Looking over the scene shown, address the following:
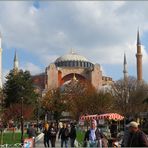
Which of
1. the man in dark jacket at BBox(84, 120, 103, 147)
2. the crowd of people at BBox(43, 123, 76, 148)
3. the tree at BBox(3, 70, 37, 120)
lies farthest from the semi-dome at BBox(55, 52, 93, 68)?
the man in dark jacket at BBox(84, 120, 103, 147)

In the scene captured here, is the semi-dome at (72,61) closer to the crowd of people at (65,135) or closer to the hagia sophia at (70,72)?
the hagia sophia at (70,72)

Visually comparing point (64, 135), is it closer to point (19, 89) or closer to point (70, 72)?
point (19, 89)

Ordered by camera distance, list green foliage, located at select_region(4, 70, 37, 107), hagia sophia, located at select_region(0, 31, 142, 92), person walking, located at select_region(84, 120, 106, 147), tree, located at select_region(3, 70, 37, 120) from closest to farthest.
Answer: person walking, located at select_region(84, 120, 106, 147)
tree, located at select_region(3, 70, 37, 120)
green foliage, located at select_region(4, 70, 37, 107)
hagia sophia, located at select_region(0, 31, 142, 92)

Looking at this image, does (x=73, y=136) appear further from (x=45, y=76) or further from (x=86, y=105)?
(x=45, y=76)

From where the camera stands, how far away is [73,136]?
907 inches

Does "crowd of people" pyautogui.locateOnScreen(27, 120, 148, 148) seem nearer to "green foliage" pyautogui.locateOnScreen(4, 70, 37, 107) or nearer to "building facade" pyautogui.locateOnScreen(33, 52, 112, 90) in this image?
"green foliage" pyautogui.locateOnScreen(4, 70, 37, 107)

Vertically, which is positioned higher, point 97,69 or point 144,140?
point 97,69

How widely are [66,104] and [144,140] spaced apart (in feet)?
237

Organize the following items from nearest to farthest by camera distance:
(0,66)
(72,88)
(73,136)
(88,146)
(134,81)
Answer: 1. (88,146)
2. (73,136)
3. (134,81)
4. (72,88)
5. (0,66)

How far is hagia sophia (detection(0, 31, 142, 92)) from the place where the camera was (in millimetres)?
131750

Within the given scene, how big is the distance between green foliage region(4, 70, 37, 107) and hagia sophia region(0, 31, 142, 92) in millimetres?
58078

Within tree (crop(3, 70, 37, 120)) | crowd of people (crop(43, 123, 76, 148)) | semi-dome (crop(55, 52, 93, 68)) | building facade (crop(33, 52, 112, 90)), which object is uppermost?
semi-dome (crop(55, 52, 93, 68))

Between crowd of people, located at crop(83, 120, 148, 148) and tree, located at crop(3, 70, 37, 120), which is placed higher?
tree, located at crop(3, 70, 37, 120)

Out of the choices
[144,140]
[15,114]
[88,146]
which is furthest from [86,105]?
[144,140]
